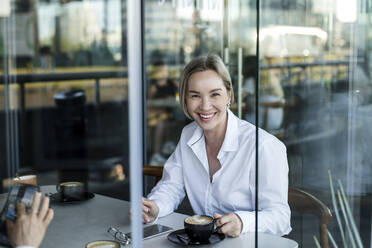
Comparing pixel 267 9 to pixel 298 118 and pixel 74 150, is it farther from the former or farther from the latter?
pixel 74 150

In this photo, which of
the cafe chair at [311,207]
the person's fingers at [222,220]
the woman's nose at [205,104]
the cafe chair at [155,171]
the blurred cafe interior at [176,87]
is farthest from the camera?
the cafe chair at [155,171]

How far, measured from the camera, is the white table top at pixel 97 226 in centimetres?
115

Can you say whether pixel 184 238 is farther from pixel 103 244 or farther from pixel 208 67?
pixel 208 67

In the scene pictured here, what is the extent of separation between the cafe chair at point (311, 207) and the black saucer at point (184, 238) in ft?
1.12

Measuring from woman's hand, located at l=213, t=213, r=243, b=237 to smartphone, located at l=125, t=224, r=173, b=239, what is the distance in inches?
5.3

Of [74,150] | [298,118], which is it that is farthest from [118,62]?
[298,118]

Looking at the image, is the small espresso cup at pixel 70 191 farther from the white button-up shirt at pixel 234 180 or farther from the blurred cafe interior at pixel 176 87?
the white button-up shirt at pixel 234 180

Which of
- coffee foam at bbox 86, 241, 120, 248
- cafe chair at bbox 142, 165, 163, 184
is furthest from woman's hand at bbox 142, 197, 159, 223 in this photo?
cafe chair at bbox 142, 165, 163, 184

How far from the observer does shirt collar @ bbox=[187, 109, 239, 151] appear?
4.99ft

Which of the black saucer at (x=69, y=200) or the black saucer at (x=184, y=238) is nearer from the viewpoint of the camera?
the black saucer at (x=184, y=238)

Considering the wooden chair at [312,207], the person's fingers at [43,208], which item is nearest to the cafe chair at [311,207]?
the wooden chair at [312,207]

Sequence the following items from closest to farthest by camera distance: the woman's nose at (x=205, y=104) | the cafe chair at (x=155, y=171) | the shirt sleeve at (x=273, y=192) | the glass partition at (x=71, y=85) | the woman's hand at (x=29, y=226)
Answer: the woman's hand at (x=29, y=226)
the shirt sleeve at (x=273, y=192)
the woman's nose at (x=205, y=104)
the cafe chair at (x=155, y=171)
the glass partition at (x=71, y=85)

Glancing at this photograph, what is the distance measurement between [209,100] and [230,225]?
1.59 ft

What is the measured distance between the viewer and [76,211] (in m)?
1.38
